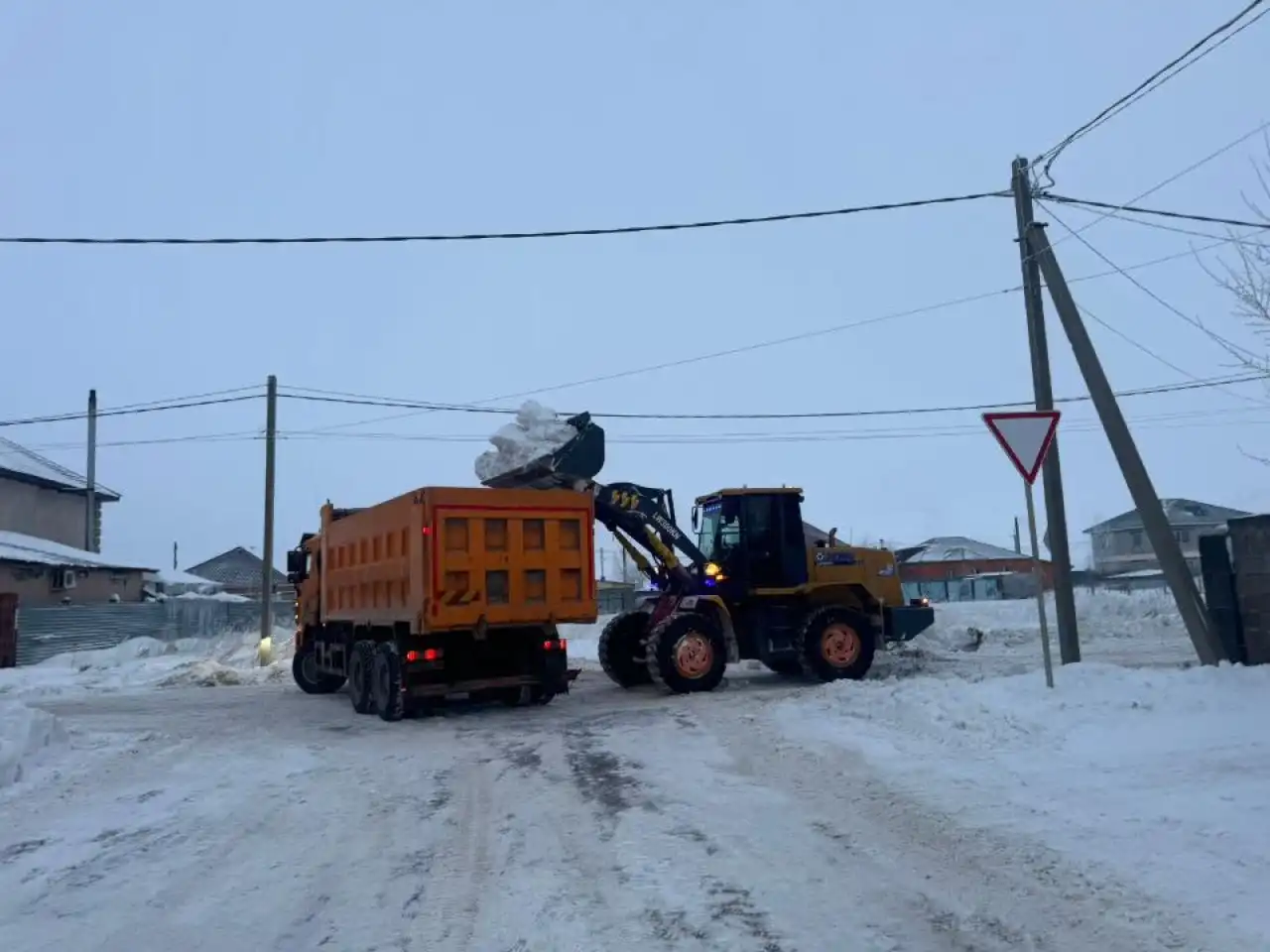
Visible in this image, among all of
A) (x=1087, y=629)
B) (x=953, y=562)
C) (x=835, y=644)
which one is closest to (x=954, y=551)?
(x=953, y=562)

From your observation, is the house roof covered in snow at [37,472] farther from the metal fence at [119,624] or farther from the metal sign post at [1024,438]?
the metal sign post at [1024,438]

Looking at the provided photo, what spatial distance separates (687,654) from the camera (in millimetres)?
15734

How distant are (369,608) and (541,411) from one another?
378cm

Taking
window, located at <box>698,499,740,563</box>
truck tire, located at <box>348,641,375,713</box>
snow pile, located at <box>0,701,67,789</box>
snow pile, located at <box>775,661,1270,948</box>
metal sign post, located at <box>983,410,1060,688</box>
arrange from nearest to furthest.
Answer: snow pile, located at <box>775,661,1270,948</box>
snow pile, located at <box>0,701,67,789</box>
metal sign post, located at <box>983,410,1060,688</box>
truck tire, located at <box>348,641,375,713</box>
window, located at <box>698,499,740,563</box>

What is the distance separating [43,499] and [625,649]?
Answer: 3735 centimetres

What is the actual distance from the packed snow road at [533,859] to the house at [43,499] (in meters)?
37.5

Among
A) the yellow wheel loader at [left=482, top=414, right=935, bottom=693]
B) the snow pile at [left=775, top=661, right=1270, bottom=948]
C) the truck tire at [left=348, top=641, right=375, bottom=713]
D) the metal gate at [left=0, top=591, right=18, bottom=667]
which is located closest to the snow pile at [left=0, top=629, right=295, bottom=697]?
the metal gate at [left=0, top=591, right=18, bottom=667]

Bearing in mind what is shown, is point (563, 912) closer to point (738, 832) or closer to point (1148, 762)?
point (738, 832)

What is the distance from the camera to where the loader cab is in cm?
1692

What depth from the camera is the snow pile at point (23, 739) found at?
961 centimetres

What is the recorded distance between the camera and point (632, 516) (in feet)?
53.5

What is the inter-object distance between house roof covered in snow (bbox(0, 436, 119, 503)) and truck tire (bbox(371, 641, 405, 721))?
1375 inches

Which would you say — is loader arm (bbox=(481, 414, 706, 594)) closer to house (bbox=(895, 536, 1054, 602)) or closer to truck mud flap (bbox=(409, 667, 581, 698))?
truck mud flap (bbox=(409, 667, 581, 698))

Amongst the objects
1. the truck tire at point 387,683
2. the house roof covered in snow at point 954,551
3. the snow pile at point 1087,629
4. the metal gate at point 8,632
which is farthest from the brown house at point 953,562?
the truck tire at point 387,683
